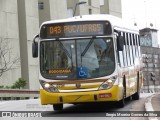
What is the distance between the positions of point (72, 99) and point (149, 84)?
108762mm

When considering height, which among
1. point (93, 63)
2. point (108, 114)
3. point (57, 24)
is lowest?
point (108, 114)

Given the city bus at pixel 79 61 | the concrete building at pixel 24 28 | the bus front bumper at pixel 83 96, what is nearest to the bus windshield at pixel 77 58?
the city bus at pixel 79 61

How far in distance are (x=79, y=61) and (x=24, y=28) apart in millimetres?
47956

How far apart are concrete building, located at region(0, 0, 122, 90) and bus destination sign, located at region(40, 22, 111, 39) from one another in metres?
42.4

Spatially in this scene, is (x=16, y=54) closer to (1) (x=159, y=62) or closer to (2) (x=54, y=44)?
(2) (x=54, y=44)

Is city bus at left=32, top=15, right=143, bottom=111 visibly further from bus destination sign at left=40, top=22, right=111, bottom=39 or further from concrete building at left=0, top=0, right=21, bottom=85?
concrete building at left=0, top=0, right=21, bottom=85

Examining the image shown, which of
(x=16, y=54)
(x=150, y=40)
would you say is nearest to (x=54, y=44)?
(x=16, y=54)

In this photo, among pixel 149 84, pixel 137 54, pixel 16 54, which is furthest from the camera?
pixel 149 84

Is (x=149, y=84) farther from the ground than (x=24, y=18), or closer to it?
closer to it

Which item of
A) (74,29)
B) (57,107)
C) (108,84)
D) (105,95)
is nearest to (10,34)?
(57,107)

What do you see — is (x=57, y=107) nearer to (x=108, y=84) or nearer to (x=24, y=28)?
(x=108, y=84)

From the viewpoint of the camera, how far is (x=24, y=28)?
206 ft

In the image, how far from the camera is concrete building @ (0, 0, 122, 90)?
59.2 m

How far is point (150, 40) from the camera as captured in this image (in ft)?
476
